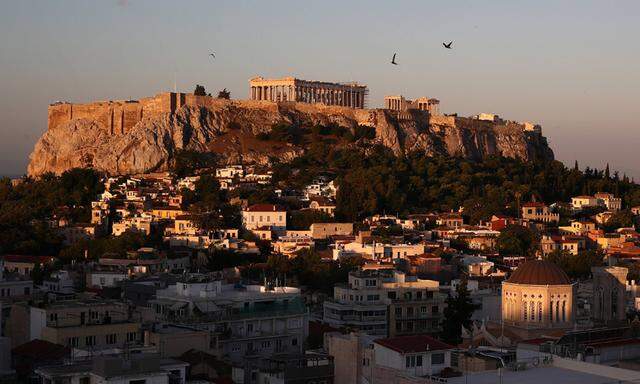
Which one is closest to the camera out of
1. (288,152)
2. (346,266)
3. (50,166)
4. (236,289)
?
(236,289)

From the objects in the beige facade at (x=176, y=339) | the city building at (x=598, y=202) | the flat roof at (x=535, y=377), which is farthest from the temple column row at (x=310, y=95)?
the flat roof at (x=535, y=377)

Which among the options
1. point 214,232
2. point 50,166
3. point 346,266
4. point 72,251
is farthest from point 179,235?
point 50,166

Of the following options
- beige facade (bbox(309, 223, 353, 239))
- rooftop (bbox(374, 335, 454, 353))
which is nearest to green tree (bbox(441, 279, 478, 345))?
rooftop (bbox(374, 335, 454, 353))

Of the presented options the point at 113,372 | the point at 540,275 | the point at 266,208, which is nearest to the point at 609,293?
the point at 540,275

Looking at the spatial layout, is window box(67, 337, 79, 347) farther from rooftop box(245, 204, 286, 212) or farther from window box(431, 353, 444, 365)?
rooftop box(245, 204, 286, 212)

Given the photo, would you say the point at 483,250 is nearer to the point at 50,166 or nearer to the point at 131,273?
the point at 131,273

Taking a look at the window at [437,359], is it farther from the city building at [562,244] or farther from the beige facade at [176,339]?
the city building at [562,244]
